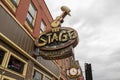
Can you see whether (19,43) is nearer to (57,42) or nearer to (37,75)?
(57,42)

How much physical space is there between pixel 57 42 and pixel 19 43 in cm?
201

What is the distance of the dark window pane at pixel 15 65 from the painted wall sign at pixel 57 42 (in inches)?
47.4

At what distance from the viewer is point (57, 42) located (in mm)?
8547

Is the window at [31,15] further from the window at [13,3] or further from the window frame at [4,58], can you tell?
the window frame at [4,58]

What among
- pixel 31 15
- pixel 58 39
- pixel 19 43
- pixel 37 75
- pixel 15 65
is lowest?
pixel 37 75

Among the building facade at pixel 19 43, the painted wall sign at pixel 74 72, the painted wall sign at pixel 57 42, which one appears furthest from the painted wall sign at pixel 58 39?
the painted wall sign at pixel 74 72

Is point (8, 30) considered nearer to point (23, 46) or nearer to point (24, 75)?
point (23, 46)

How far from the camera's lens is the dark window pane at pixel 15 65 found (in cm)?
749

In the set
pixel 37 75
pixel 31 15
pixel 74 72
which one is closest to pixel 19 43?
pixel 31 15

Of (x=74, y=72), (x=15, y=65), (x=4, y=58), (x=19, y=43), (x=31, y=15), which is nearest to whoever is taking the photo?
(x=4, y=58)

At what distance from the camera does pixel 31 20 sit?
10.5 metres

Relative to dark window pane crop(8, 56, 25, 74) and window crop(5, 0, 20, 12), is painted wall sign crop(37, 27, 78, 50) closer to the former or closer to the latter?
dark window pane crop(8, 56, 25, 74)

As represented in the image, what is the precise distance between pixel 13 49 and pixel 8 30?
1.03 metres

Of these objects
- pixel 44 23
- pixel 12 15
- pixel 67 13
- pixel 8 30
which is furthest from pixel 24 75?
pixel 44 23
